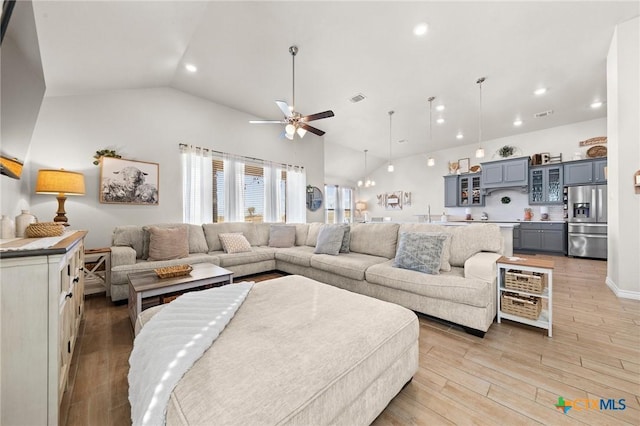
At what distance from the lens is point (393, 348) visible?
115 cm

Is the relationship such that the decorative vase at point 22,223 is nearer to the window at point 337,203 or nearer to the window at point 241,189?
the window at point 241,189

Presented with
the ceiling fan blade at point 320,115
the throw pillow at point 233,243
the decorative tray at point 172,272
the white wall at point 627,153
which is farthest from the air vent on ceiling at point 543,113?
the decorative tray at point 172,272

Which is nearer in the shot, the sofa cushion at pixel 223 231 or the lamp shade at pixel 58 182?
the lamp shade at pixel 58 182

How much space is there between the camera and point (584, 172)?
5.12 m

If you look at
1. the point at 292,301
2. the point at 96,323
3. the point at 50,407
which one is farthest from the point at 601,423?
the point at 96,323

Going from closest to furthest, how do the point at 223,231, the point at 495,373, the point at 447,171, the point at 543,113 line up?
the point at 495,373 < the point at 223,231 < the point at 543,113 < the point at 447,171

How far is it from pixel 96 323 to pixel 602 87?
299 inches

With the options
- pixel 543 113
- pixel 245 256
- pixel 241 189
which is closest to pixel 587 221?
pixel 543 113

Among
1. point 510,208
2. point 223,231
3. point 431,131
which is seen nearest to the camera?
point 223,231

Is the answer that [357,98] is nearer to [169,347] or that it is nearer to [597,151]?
[169,347]

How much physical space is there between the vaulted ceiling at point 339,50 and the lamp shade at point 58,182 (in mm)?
1059

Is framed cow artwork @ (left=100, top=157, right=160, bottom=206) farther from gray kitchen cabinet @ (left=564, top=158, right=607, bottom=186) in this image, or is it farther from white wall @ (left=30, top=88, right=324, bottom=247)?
gray kitchen cabinet @ (left=564, top=158, right=607, bottom=186)

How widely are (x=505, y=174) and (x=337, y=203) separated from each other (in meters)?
4.79

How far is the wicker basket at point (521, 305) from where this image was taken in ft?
6.51
